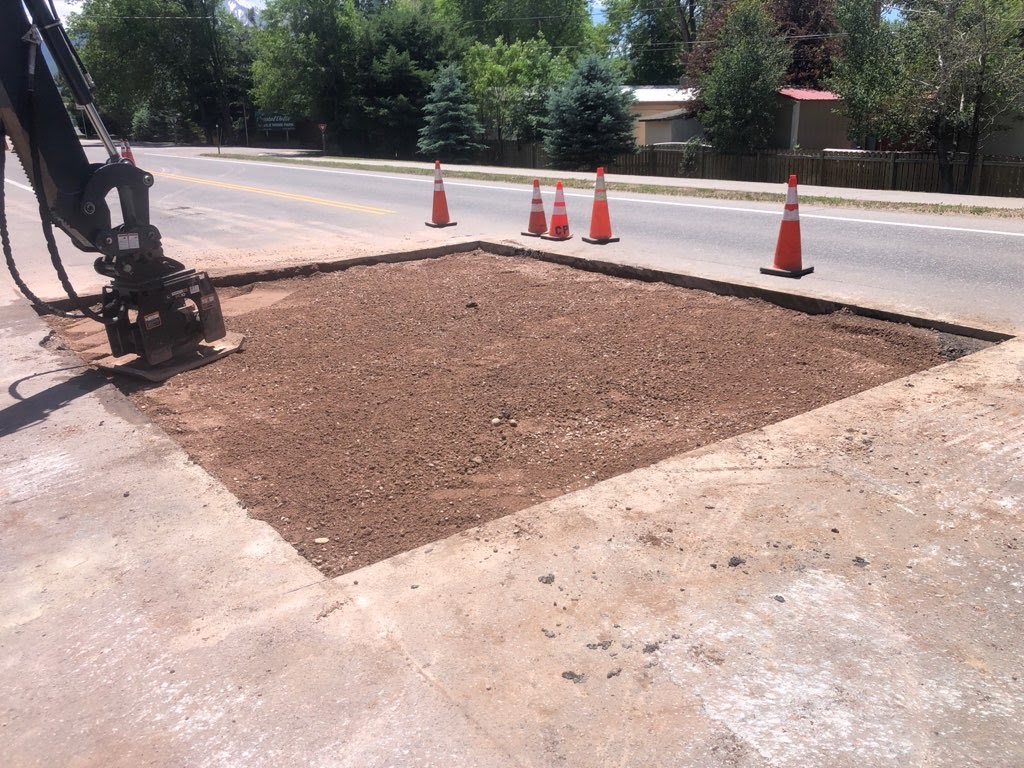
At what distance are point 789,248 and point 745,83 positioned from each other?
2495cm

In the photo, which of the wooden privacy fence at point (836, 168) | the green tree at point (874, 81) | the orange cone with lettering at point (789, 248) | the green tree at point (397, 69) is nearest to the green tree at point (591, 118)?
the wooden privacy fence at point (836, 168)

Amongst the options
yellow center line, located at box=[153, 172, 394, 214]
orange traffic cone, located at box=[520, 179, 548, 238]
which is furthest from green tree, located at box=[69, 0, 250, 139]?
orange traffic cone, located at box=[520, 179, 548, 238]

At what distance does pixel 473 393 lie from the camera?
18.2 ft

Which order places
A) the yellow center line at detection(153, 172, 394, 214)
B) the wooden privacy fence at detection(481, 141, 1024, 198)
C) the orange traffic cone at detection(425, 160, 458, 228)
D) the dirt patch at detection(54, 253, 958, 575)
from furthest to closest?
1. the wooden privacy fence at detection(481, 141, 1024, 198)
2. the yellow center line at detection(153, 172, 394, 214)
3. the orange traffic cone at detection(425, 160, 458, 228)
4. the dirt patch at detection(54, 253, 958, 575)

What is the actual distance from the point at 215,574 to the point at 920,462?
3.45m

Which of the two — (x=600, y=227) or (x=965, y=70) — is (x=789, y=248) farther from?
(x=965, y=70)

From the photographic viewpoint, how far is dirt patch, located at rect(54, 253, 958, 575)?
4211 millimetres

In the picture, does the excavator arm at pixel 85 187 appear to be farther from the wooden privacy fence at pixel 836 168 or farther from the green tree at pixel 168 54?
the green tree at pixel 168 54

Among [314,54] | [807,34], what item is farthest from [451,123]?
[807,34]

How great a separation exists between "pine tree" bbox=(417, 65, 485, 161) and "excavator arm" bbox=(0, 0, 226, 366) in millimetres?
31010

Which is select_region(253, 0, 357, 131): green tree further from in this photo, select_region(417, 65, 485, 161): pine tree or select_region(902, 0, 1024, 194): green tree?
select_region(902, 0, 1024, 194): green tree

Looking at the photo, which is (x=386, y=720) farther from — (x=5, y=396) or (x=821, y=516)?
(x=5, y=396)

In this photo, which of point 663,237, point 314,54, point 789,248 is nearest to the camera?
point 789,248

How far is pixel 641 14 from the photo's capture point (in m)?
64.9
